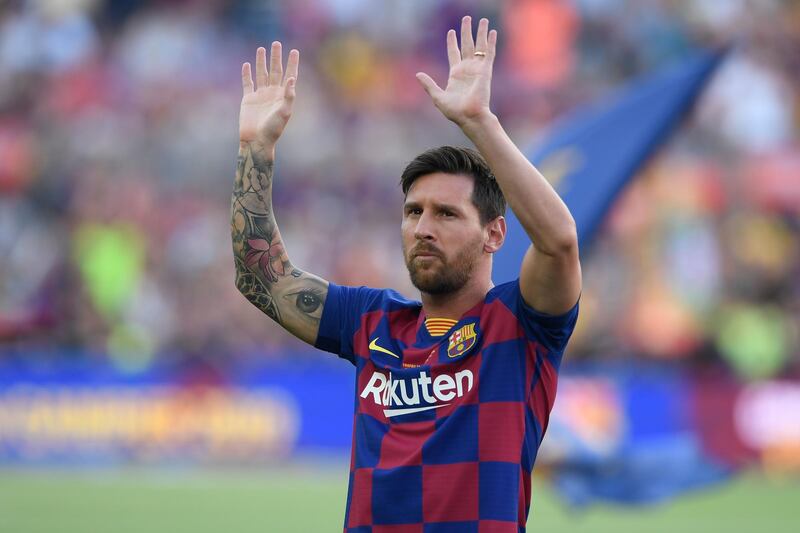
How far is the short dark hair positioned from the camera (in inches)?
145

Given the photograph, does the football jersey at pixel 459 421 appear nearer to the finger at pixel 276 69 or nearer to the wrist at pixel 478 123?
the wrist at pixel 478 123

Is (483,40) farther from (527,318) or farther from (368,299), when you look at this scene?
(368,299)

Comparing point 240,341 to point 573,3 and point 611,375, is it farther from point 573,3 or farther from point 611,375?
point 573,3

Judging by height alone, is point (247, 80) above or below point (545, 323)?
above

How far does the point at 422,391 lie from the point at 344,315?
1.61 feet

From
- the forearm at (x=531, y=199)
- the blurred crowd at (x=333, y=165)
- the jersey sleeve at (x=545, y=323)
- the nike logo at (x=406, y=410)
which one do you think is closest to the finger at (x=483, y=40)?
the forearm at (x=531, y=199)

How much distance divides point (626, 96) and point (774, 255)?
827cm

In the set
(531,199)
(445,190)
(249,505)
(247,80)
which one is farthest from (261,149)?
(249,505)

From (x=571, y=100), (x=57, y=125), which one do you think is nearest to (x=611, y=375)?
(x=571, y=100)

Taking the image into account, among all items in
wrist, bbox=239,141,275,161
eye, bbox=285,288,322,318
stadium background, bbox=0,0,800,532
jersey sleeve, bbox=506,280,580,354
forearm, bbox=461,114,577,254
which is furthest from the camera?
stadium background, bbox=0,0,800,532

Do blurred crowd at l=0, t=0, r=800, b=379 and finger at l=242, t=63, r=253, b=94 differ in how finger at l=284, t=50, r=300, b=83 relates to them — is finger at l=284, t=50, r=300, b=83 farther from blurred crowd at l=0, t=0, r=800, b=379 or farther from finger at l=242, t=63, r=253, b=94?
blurred crowd at l=0, t=0, r=800, b=379

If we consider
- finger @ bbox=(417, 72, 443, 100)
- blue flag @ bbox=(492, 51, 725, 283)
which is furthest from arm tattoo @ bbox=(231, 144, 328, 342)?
blue flag @ bbox=(492, 51, 725, 283)

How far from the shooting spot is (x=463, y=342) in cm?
360

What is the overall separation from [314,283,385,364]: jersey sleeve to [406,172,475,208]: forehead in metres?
0.39
